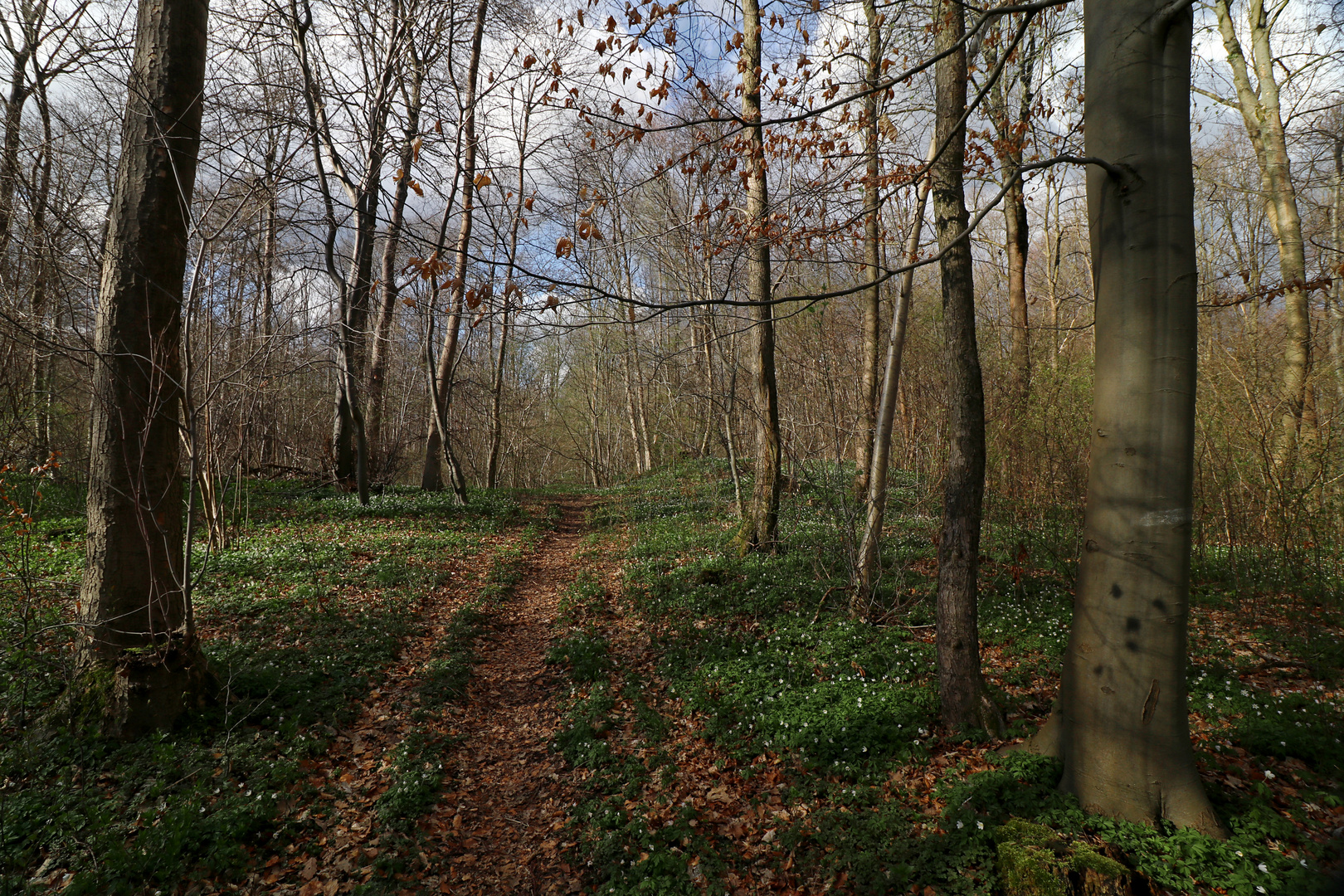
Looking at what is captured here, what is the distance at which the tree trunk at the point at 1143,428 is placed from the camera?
295 centimetres

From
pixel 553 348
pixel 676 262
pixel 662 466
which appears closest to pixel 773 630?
pixel 676 262

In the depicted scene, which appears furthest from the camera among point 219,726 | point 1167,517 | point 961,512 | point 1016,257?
point 1016,257

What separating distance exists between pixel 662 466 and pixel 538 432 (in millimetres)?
12382

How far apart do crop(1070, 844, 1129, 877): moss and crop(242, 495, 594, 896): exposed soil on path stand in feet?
9.13

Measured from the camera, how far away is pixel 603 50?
450 cm

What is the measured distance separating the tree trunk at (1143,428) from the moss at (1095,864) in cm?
41

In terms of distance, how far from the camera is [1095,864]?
2.75 metres

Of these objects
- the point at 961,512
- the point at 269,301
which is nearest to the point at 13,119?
the point at 269,301

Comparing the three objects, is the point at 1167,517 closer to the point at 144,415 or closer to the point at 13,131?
the point at 144,415

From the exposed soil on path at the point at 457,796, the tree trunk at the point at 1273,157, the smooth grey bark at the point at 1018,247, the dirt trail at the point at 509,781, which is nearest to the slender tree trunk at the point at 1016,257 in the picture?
the smooth grey bark at the point at 1018,247

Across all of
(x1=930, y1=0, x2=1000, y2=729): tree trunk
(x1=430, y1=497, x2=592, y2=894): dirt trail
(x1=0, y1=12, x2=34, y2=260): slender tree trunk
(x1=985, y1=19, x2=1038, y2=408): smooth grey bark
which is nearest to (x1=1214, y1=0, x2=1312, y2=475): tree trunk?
(x1=985, y1=19, x2=1038, y2=408): smooth grey bark

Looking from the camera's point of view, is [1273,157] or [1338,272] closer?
[1338,272]

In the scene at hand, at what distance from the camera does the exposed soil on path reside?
359 cm

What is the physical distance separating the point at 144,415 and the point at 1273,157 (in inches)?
686
